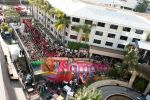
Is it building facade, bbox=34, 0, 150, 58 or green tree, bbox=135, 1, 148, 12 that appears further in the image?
green tree, bbox=135, 1, 148, 12

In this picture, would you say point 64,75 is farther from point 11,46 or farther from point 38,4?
point 38,4

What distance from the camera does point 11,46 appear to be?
50.8m

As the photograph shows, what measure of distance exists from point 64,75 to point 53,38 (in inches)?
652

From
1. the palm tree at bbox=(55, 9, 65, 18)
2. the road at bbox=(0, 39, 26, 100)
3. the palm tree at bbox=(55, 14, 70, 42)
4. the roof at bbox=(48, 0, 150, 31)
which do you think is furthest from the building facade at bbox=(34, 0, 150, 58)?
the road at bbox=(0, 39, 26, 100)

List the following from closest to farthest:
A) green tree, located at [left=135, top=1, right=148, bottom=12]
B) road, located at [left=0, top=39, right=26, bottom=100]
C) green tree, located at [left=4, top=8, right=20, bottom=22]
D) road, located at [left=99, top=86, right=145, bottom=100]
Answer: road, located at [left=0, top=39, right=26, bottom=100], road, located at [left=99, top=86, right=145, bottom=100], green tree, located at [left=4, top=8, right=20, bottom=22], green tree, located at [left=135, top=1, right=148, bottom=12]

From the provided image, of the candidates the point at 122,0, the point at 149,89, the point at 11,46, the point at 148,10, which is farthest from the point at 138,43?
the point at 148,10

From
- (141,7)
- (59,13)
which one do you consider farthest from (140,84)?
(141,7)

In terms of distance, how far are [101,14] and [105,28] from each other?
153 inches

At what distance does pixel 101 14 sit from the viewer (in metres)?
52.6

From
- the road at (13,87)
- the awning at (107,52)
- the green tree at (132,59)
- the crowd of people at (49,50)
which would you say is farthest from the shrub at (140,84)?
the road at (13,87)

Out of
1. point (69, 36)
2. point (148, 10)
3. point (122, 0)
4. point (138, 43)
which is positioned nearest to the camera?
point (138, 43)

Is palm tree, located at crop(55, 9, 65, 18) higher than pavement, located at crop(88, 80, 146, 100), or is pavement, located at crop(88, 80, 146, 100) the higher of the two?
palm tree, located at crop(55, 9, 65, 18)

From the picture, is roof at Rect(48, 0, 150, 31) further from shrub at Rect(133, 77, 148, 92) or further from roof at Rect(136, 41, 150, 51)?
shrub at Rect(133, 77, 148, 92)

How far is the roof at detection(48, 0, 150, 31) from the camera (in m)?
50.3
